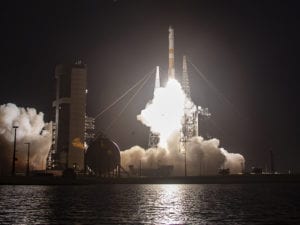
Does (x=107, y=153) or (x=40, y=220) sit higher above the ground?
(x=107, y=153)

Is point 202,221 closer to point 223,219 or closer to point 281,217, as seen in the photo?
point 223,219

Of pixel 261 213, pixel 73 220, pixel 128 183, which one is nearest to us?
pixel 73 220

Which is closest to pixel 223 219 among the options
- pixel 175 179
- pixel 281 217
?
pixel 281 217

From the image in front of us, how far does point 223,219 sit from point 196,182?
135 m

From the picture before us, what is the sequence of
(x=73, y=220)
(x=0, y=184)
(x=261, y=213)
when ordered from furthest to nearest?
(x=0, y=184) < (x=261, y=213) < (x=73, y=220)

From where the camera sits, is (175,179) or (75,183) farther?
(175,179)

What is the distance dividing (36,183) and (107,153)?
118ft

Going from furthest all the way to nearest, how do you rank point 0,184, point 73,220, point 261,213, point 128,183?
point 128,183
point 0,184
point 261,213
point 73,220

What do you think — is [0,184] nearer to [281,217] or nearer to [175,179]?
[175,179]

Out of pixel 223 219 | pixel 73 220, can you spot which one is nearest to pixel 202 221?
pixel 223 219

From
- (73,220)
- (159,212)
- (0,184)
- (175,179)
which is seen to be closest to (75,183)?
(0,184)

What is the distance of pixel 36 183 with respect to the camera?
17312 cm

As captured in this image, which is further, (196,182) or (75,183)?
(196,182)

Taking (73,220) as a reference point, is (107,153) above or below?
above
